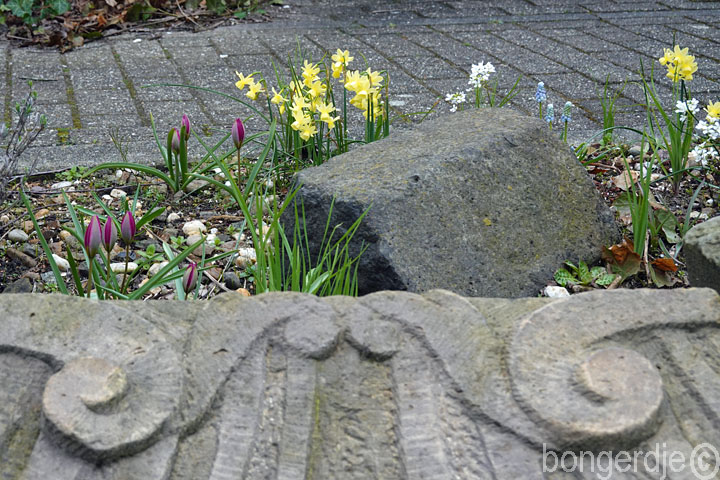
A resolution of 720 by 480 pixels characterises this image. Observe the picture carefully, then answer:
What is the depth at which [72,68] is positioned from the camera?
178 inches

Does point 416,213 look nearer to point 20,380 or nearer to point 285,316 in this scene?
point 285,316

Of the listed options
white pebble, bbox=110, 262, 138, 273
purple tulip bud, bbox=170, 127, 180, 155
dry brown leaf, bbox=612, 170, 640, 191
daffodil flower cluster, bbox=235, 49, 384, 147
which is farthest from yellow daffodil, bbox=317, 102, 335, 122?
dry brown leaf, bbox=612, 170, 640, 191

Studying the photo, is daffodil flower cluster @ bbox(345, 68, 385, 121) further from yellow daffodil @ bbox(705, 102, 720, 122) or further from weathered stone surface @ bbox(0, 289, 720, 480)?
weathered stone surface @ bbox(0, 289, 720, 480)

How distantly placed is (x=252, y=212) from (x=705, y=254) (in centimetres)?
156

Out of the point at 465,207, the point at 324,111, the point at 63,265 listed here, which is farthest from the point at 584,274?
the point at 63,265

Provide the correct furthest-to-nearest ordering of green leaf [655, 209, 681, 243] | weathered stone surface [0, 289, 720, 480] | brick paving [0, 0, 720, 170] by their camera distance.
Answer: brick paving [0, 0, 720, 170], green leaf [655, 209, 681, 243], weathered stone surface [0, 289, 720, 480]

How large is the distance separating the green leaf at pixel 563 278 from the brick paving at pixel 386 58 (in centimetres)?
119

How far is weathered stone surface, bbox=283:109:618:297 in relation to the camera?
6.81 ft

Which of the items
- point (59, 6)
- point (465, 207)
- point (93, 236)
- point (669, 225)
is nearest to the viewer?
point (93, 236)

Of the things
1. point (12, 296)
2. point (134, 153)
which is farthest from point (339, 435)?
point (134, 153)

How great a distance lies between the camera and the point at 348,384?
138 cm

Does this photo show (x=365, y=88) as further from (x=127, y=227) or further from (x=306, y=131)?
(x=127, y=227)

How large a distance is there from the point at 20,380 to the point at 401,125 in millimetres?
2596

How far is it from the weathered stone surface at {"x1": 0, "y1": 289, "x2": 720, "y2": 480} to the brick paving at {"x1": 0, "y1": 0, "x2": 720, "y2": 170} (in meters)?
1.87
